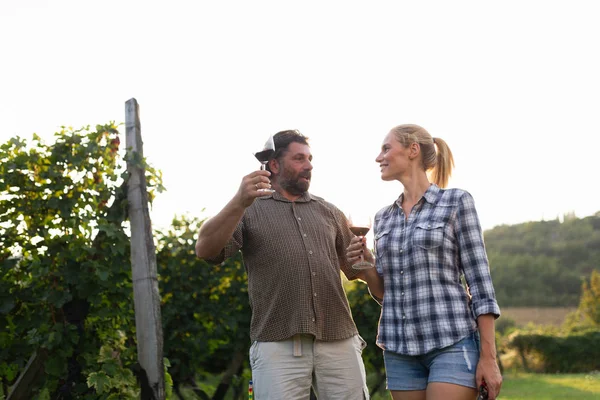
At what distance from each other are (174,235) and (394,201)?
15.2 feet

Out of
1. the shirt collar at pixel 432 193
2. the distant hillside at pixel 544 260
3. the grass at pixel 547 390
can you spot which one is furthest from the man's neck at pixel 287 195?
the distant hillside at pixel 544 260

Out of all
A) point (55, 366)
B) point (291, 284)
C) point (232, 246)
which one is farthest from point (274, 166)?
point (55, 366)

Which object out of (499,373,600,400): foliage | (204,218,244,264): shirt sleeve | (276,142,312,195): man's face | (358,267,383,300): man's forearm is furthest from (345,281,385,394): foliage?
(499,373,600,400): foliage

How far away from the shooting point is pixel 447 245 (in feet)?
9.39

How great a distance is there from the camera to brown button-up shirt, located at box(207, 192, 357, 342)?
333 cm

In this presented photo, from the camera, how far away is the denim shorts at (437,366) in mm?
2693

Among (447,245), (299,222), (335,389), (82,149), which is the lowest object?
(335,389)

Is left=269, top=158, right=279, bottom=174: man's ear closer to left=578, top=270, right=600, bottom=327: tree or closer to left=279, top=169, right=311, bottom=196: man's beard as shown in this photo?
left=279, top=169, right=311, bottom=196: man's beard

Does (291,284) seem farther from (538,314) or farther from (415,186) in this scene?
(538,314)

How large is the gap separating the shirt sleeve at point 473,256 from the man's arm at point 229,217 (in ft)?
2.64

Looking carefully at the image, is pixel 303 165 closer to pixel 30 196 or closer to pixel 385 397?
pixel 30 196

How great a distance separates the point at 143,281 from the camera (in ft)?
16.7

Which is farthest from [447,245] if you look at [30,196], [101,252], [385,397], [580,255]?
[580,255]

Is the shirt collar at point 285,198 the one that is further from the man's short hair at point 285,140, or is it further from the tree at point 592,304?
the tree at point 592,304
